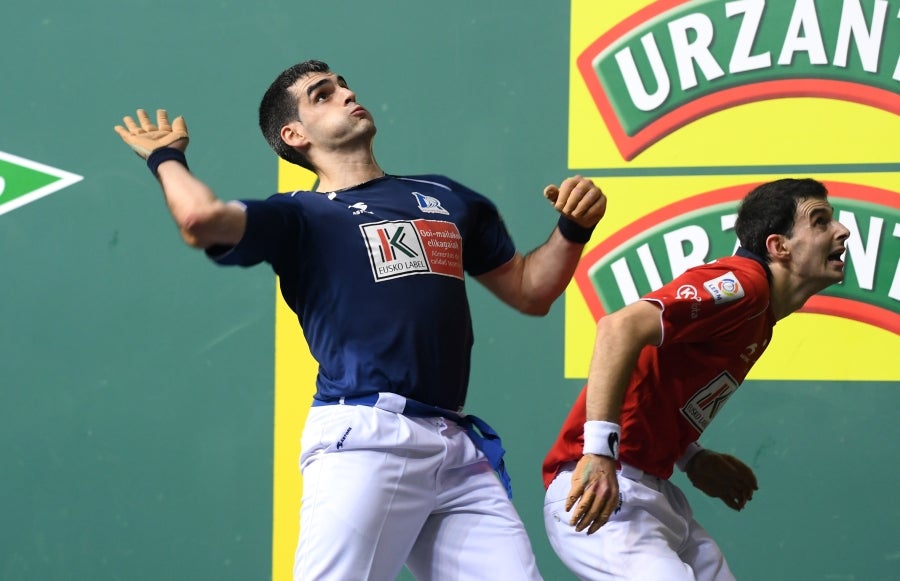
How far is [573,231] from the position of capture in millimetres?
2148

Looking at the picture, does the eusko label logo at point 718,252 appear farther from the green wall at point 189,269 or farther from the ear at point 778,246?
the ear at point 778,246

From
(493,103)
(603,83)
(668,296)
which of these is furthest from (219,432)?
(668,296)

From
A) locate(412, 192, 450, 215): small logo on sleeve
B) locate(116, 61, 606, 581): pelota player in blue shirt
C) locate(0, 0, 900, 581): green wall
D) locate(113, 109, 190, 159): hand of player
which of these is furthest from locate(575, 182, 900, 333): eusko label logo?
locate(113, 109, 190, 159): hand of player

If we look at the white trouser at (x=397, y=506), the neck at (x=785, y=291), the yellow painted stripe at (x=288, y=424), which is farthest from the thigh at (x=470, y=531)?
the yellow painted stripe at (x=288, y=424)

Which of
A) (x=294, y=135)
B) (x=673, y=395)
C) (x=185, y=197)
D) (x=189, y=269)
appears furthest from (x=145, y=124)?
(x=189, y=269)

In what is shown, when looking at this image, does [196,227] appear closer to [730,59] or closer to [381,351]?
[381,351]

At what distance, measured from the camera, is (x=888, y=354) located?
9.54ft

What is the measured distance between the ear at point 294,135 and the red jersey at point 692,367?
0.69 metres

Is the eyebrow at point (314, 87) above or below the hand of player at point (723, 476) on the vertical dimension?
above

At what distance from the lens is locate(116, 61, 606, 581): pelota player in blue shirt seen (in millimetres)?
1861

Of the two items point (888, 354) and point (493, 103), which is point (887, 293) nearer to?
point (888, 354)

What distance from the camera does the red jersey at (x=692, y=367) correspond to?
1.97 meters

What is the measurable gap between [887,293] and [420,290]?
142cm

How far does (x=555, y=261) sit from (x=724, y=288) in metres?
0.33
